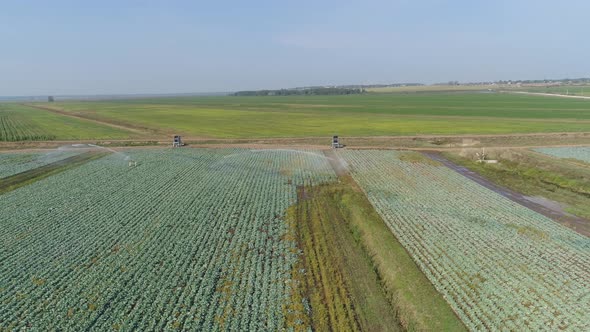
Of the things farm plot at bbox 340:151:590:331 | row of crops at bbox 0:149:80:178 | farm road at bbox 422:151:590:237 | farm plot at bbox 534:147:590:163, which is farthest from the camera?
farm plot at bbox 534:147:590:163

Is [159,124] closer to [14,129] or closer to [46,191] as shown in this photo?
[14,129]

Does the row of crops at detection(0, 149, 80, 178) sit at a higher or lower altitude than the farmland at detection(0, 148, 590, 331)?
higher

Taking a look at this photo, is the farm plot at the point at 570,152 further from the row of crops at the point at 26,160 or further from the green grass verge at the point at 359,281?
the row of crops at the point at 26,160

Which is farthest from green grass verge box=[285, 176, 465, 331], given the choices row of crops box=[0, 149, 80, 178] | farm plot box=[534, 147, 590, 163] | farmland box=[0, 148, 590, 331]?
row of crops box=[0, 149, 80, 178]

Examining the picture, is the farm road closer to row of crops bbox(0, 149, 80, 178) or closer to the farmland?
the farmland

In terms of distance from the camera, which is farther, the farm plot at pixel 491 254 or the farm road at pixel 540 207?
the farm road at pixel 540 207

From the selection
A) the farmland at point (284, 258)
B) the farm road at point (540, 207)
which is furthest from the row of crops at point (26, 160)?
the farm road at point (540, 207)

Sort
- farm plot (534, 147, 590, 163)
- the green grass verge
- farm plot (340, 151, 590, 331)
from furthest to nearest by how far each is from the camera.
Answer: farm plot (534, 147, 590, 163), farm plot (340, 151, 590, 331), the green grass verge
